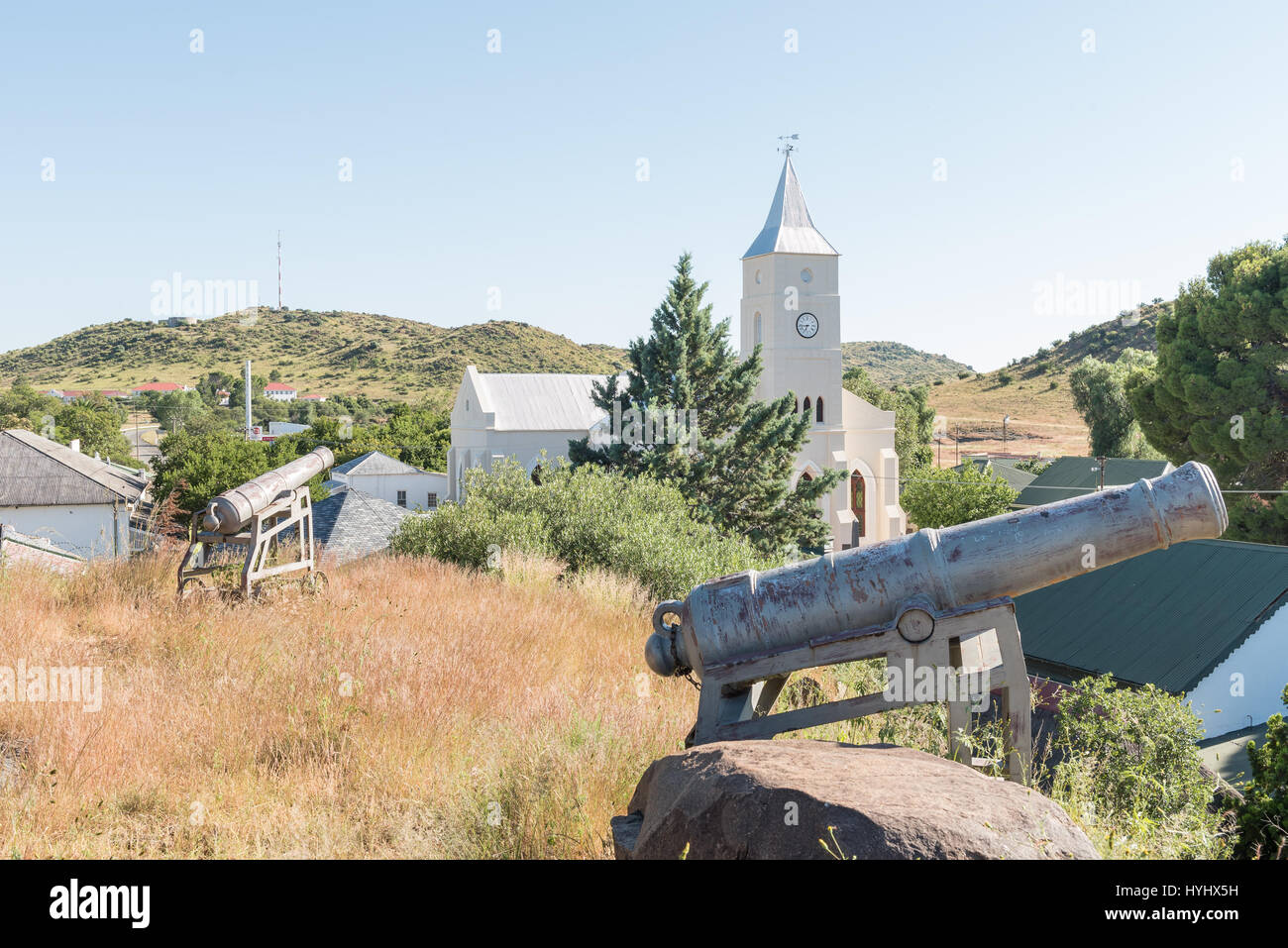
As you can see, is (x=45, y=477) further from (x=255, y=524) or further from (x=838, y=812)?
(x=838, y=812)

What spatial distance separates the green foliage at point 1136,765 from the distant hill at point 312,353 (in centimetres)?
10455

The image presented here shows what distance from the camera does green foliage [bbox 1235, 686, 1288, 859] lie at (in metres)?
8.00

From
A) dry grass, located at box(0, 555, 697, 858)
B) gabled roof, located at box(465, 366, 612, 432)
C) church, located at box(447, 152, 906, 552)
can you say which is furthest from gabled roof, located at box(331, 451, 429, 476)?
dry grass, located at box(0, 555, 697, 858)

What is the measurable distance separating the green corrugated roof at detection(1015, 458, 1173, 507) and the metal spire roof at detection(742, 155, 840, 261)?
44.6ft

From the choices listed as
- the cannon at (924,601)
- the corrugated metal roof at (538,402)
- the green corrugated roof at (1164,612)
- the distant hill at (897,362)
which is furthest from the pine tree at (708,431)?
the distant hill at (897,362)

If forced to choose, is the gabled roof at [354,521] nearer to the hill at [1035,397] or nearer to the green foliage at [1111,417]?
the green foliage at [1111,417]

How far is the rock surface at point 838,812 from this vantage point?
291 cm

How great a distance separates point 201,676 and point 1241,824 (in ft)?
30.6

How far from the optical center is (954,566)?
438cm

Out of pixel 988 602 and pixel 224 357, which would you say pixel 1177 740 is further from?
pixel 224 357

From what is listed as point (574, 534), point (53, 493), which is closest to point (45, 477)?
point (53, 493)

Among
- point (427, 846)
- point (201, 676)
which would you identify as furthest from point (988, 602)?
point (201, 676)

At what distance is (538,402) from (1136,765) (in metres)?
37.4
